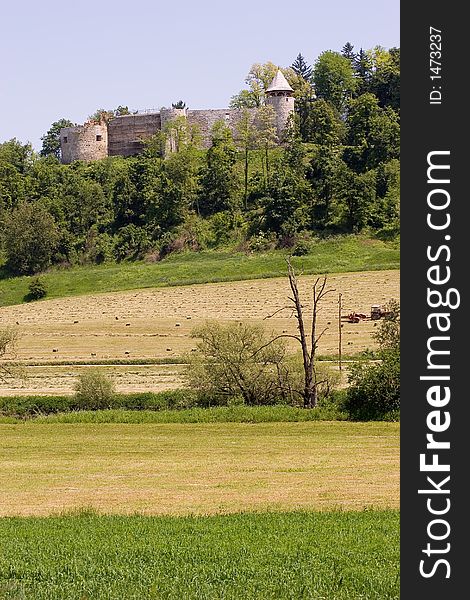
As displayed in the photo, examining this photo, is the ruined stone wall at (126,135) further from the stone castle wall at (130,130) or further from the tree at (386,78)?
the tree at (386,78)

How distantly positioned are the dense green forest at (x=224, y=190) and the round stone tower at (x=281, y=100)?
1367mm

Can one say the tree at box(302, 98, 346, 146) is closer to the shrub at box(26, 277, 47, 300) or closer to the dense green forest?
the dense green forest

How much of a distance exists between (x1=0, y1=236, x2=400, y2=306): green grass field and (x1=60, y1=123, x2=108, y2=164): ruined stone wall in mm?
29072

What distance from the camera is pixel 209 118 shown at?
113 meters

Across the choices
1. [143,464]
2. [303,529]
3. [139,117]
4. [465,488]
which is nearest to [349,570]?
[303,529]

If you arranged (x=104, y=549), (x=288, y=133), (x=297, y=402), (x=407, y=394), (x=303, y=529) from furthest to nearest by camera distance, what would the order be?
(x=288, y=133), (x=297, y=402), (x=303, y=529), (x=104, y=549), (x=407, y=394)

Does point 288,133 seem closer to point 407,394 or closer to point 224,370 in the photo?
point 224,370

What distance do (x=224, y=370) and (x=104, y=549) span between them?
76.6 ft

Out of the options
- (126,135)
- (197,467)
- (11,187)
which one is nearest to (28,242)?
(11,187)

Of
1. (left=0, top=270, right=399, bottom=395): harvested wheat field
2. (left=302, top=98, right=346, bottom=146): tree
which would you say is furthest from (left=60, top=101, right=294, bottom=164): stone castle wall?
(left=0, top=270, right=399, bottom=395): harvested wheat field

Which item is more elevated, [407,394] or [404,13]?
[404,13]

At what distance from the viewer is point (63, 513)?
2050cm

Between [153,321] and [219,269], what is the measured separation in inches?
729

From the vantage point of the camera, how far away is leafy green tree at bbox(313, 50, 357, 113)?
116 m
